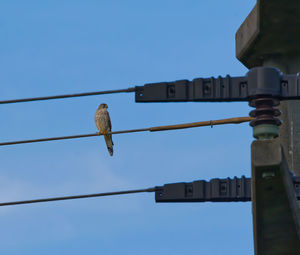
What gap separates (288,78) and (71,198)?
341cm

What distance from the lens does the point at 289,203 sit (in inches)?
280

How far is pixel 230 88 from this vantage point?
23.2ft

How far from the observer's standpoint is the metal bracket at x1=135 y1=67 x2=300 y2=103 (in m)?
6.87

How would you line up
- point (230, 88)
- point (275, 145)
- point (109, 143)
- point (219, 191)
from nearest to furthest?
point (275, 145), point (230, 88), point (219, 191), point (109, 143)

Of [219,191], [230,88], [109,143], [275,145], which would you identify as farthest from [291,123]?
[109,143]

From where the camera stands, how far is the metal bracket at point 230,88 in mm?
6871

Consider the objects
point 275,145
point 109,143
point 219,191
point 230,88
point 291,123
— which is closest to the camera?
point 275,145

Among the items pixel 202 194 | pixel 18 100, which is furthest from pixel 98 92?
pixel 202 194

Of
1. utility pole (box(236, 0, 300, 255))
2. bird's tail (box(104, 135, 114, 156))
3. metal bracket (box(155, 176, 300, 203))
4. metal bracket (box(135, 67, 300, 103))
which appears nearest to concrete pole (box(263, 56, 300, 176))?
utility pole (box(236, 0, 300, 255))

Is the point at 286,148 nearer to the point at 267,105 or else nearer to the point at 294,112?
the point at 294,112

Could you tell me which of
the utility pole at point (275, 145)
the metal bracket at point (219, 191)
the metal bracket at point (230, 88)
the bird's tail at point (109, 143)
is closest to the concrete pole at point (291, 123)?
the utility pole at point (275, 145)

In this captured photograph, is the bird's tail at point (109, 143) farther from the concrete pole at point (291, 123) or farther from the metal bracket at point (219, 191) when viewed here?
the metal bracket at point (219, 191)

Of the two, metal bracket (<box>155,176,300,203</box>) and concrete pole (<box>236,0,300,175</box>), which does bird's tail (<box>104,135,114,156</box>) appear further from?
metal bracket (<box>155,176,300,203</box>)

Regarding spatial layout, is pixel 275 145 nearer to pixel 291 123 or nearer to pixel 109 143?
pixel 291 123
